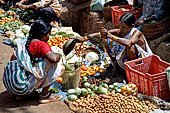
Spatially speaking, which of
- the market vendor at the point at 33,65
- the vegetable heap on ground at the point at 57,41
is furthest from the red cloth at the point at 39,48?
the vegetable heap on ground at the point at 57,41

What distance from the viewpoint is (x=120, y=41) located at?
4.92 meters

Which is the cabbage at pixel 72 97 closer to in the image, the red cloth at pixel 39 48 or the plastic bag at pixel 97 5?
the red cloth at pixel 39 48

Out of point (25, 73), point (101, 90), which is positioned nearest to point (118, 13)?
point (101, 90)

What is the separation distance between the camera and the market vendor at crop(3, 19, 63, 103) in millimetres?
4297

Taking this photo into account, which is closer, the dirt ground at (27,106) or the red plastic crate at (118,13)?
the dirt ground at (27,106)

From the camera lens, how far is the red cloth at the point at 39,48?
167 inches

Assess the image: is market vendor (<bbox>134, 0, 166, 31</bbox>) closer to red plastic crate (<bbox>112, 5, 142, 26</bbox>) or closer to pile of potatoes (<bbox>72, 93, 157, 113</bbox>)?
Answer: red plastic crate (<bbox>112, 5, 142, 26</bbox>)

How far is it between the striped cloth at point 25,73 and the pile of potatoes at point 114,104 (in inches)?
23.4

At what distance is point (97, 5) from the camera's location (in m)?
9.40

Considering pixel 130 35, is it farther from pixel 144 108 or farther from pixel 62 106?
pixel 62 106

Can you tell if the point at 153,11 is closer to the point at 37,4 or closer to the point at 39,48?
the point at 39,48

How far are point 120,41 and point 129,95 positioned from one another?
2.93 ft

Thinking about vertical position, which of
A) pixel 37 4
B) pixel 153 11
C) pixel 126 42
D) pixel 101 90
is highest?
pixel 37 4

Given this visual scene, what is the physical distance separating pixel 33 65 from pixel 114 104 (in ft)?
4.26
